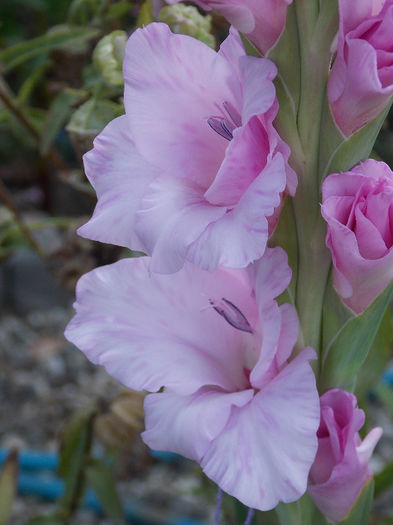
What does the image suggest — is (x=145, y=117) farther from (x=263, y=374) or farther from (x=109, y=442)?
(x=109, y=442)

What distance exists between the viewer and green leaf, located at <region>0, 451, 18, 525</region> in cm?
101

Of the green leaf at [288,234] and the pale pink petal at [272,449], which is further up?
the green leaf at [288,234]

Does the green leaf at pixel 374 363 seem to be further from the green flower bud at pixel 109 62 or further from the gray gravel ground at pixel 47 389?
the gray gravel ground at pixel 47 389

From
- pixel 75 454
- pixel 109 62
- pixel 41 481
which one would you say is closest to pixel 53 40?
pixel 109 62

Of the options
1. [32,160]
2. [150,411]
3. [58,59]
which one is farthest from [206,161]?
[32,160]

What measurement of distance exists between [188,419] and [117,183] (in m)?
0.15

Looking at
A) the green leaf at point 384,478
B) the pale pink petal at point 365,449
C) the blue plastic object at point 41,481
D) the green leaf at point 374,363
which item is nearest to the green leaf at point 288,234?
the pale pink petal at point 365,449

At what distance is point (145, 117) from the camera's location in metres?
0.51

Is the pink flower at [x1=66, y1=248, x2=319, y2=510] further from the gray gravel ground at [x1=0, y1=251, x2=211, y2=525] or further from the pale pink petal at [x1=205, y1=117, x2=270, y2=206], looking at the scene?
the gray gravel ground at [x1=0, y1=251, x2=211, y2=525]

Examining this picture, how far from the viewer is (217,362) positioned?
22.7 inches

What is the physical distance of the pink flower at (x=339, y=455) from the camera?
523 millimetres

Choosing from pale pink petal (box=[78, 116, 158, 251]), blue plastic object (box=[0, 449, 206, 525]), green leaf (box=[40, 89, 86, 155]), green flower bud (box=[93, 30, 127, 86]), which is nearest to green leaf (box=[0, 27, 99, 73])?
green leaf (box=[40, 89, 86, 155])

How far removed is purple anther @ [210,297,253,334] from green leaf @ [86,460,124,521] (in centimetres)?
62

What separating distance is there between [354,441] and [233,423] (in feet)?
0.30
